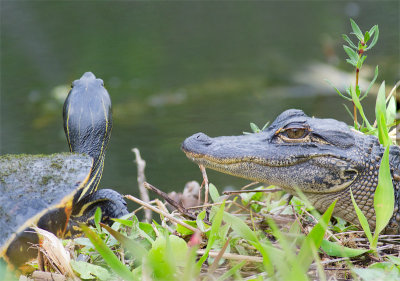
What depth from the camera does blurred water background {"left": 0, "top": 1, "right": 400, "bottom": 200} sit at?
671 centimetres

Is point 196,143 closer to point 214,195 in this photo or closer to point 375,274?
point 214,195

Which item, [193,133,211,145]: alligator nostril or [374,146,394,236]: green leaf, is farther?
[193,133,211,145]: alligator nostril

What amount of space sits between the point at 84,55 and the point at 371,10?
641 centimetres

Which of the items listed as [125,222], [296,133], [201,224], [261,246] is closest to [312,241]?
[261,246]

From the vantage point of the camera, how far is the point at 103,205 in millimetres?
3410

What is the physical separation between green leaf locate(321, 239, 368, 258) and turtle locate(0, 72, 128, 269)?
45.7 inches

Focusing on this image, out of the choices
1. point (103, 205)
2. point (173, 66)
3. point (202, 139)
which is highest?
point (202, 139)

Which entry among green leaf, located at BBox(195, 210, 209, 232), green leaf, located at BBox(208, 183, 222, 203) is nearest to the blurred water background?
green leaf, located at BBox(208, 183, 222, 203)

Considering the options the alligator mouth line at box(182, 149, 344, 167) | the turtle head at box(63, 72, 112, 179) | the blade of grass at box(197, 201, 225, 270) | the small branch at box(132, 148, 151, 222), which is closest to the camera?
the blade of grass at box(197, 201, 225, 270)

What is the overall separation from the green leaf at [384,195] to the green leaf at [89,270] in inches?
41.1

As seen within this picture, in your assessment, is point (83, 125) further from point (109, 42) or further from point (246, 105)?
point (109, 42)

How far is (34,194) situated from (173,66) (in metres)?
7.54

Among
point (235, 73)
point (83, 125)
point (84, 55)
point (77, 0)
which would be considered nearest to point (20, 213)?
point (83, 125)

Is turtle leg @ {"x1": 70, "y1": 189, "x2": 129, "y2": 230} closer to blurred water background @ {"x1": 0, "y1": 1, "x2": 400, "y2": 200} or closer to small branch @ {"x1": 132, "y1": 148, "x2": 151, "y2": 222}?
small branch @ {"x1": 132, "y1": 148, "x2": 151, "y2": 222}
